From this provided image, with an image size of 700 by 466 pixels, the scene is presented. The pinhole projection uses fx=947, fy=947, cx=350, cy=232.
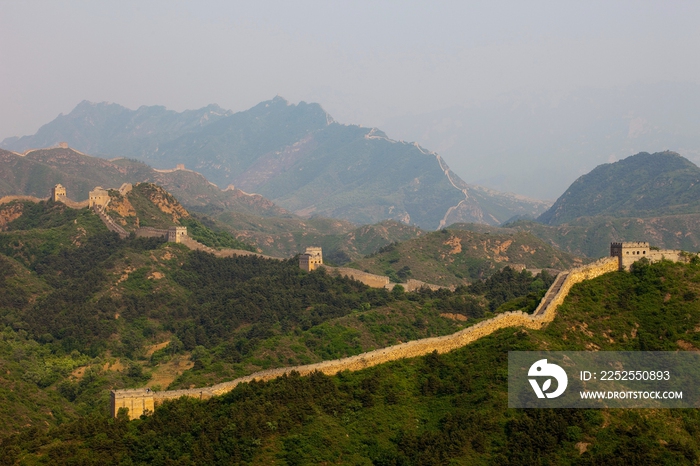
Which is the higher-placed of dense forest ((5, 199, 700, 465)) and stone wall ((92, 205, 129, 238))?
stone wall ((92, 205, 129, 238))

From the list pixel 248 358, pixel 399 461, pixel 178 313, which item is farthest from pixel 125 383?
pixel 399 461

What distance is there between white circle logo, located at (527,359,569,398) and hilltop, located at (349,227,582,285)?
65272 mm

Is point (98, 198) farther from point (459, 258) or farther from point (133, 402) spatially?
point (133, 402)

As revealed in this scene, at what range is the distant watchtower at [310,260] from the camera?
10800 cm

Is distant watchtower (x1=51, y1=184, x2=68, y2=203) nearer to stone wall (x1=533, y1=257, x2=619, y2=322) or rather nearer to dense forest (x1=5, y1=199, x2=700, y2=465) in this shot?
dense forest (x1=5, y1=199, x2=700, y2=465)

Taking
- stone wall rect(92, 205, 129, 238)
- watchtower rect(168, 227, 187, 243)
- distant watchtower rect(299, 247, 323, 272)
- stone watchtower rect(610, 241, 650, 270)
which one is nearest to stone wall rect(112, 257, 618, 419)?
stone watchtower rect(610, 241, 650, 270)

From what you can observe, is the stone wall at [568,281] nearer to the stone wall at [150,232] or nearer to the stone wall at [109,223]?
the stone wall at [150,232]

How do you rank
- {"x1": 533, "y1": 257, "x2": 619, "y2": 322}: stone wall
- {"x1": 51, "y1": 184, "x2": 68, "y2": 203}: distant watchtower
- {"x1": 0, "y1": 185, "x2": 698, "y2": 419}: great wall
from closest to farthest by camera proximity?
{"x1": 0, "y1": 185, "x2": 698, "y2": 419}: great wall
{"x1": 533, "y1": 257, "x2": 619, "y2": 322}: stone wall
{"x1": 51, "y1": 184, "x2": 68, "y2": 203}: distant watchtower

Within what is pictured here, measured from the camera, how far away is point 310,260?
108125 millimetres

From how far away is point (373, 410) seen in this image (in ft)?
170

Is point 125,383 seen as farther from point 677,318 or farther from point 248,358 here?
point 677,318

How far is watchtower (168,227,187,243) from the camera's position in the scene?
118800 mm

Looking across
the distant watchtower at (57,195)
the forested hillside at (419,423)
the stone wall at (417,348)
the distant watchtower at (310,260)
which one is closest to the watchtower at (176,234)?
the distant watchtower at (310,260)

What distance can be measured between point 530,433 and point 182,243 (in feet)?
258
